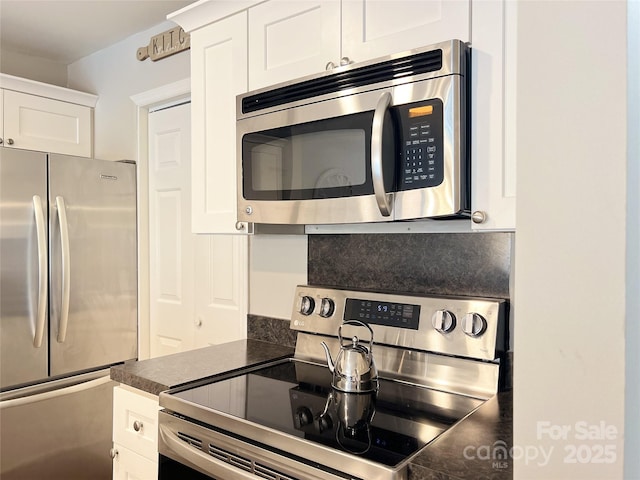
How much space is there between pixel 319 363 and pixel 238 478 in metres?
0.60

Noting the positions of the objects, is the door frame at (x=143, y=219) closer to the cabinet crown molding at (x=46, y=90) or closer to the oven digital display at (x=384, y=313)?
the cabinet crown molding at (x=46, y=90)

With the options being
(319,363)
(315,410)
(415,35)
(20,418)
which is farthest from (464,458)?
(20,418)

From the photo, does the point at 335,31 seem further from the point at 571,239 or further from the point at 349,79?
the point at 571,239

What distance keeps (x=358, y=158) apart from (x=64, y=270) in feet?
A: 5.90

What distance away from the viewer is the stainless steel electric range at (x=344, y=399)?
1.10 m

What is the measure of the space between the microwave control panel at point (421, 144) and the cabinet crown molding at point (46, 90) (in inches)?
96.2

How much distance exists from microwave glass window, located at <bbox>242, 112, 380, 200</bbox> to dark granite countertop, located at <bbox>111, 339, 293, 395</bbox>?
0.57 m

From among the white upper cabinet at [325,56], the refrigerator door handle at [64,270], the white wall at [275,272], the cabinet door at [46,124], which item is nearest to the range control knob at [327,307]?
the white wall at [275,272]

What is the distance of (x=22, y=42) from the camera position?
117 inches

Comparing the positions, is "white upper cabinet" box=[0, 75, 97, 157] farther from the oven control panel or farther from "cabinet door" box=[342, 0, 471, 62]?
"cabinet door" box=[342, 0, 471, 62]

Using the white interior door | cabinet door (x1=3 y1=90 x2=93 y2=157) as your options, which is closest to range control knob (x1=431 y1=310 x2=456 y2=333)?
the white interior door

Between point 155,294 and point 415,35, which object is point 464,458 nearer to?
point 415,35

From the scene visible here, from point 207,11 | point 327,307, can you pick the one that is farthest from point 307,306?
point 207,11

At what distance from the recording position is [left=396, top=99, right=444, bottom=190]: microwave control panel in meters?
1.24
